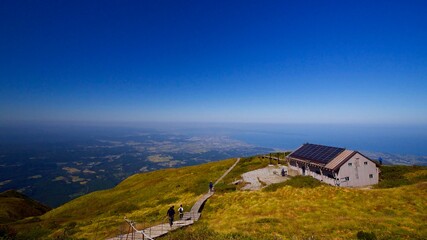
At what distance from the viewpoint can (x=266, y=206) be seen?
40.6 metres

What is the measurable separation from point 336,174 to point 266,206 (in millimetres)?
21891

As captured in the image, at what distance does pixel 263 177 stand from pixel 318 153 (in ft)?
51.2

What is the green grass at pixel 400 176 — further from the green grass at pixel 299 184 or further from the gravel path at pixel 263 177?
the gravel path at pixel 263 177

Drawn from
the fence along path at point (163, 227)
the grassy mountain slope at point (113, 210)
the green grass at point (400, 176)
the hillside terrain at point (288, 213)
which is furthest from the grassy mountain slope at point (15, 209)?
the green grass at point (400, 176)

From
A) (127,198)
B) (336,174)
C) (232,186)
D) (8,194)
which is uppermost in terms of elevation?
(336,174)

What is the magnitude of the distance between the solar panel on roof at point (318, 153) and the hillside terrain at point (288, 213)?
8635 millimetres

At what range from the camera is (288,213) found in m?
35.6

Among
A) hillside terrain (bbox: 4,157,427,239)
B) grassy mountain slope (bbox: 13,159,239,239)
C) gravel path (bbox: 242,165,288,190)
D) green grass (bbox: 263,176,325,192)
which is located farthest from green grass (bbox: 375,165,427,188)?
grassy mountain slope (bbox: 13,159,239,239)

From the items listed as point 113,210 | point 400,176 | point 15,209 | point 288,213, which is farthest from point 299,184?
point 15,209

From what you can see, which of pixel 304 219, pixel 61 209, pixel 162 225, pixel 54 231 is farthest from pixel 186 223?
pixel 61 209

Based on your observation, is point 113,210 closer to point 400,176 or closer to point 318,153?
point 318,153

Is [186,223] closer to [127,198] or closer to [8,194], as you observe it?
[127,198]

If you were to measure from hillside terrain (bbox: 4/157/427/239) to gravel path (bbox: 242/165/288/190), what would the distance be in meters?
4.48

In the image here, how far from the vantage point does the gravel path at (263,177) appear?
186ft
